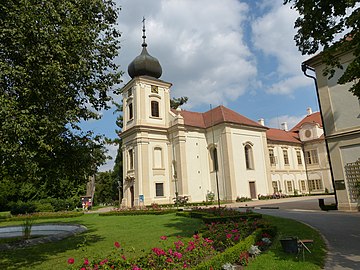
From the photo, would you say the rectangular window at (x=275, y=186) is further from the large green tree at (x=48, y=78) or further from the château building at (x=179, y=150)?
the large green tree at (x=48, y=78)

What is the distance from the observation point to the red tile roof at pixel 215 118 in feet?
115

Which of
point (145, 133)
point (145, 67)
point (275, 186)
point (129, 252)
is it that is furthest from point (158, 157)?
point (129, 252)

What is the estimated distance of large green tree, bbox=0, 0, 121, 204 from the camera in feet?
22.8

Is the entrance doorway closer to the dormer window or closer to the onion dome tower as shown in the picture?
the dormer window

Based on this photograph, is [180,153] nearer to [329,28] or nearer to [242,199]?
[242,199]

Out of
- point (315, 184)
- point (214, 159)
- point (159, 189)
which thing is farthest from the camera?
point (315, 184)

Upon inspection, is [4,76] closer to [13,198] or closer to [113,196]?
[13,198]

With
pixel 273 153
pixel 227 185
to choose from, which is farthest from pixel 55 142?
pixel 273 153

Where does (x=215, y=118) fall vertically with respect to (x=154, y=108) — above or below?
below

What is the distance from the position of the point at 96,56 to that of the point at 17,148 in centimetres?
413

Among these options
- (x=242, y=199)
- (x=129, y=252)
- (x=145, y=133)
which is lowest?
(x=129, y=252)

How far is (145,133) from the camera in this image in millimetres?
33031

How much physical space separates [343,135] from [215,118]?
20.9 meters

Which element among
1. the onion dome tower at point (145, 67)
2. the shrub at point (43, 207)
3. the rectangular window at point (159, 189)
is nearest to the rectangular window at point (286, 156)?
the rectangular window at point (159, 189)
